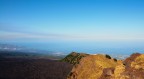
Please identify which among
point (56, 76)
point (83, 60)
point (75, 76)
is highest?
point (83, 60)

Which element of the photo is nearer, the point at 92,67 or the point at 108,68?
the point at 108,68

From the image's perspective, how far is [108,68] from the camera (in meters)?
17.6

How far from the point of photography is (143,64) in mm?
15703

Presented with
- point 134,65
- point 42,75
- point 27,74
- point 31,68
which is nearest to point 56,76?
point 42,75

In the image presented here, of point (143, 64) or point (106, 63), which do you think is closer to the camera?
point (143, 64)

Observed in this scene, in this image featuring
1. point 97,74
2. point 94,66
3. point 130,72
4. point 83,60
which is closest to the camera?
point 130,72

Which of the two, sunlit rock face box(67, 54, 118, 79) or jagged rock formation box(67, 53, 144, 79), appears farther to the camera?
sunlit rock face box(67, 54, 118, 79)

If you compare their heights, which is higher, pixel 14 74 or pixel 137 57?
pixel 137 57

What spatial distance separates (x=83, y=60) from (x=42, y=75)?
28.8 metres

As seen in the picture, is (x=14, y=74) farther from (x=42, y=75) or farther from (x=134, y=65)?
(x=134, y=65)

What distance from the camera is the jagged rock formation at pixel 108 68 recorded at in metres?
15.4

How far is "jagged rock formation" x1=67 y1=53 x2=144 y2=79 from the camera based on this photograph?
15.4 m

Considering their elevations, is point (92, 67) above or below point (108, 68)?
below

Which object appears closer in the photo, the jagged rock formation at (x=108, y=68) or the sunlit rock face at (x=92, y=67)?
the jagged rock formation at (x=108, y=68)
